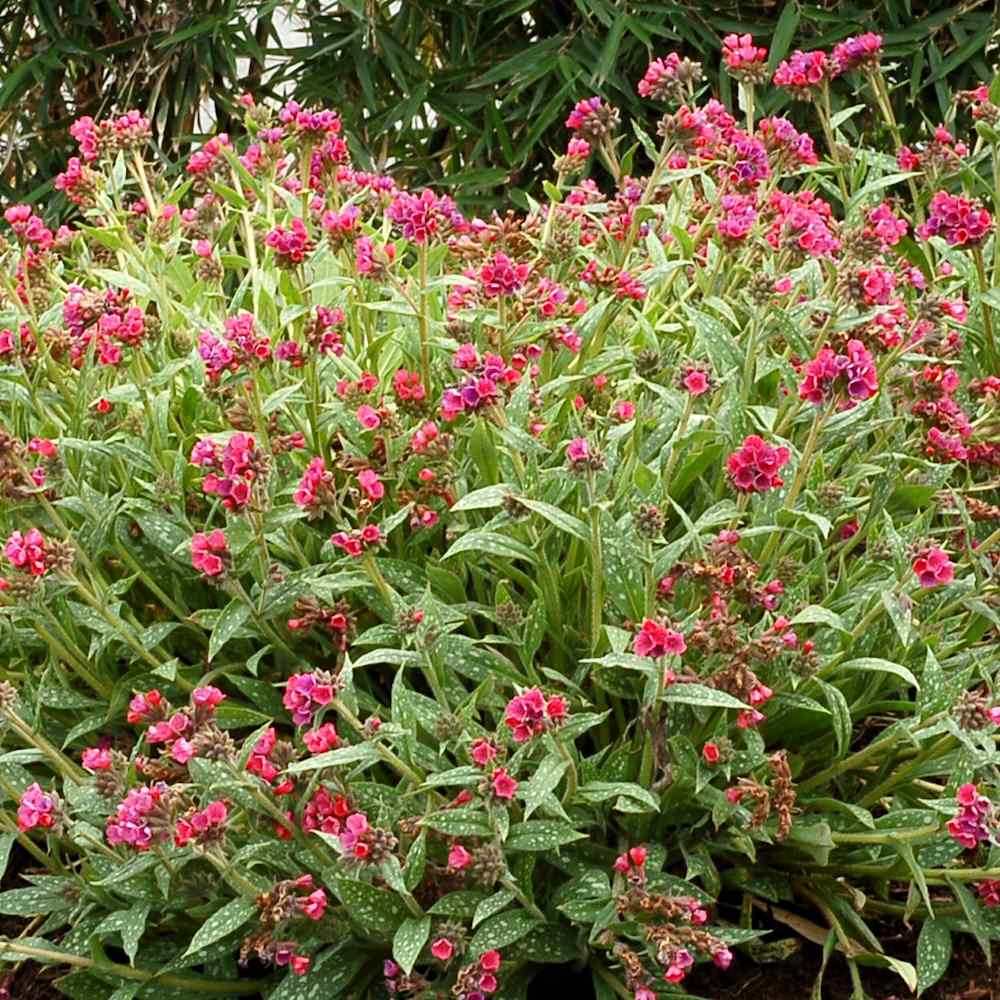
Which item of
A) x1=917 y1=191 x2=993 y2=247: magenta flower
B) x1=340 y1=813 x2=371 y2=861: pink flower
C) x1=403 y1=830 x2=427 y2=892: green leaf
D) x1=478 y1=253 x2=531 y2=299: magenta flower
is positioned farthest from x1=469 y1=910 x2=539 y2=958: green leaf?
x1=917 y1=191 x2=993 y2=247: magenta flower

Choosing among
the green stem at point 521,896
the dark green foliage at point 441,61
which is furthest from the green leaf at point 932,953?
the dark green foliage at point 441,61

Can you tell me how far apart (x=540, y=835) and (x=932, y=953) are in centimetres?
61

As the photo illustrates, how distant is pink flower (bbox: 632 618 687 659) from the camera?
1.99 metres

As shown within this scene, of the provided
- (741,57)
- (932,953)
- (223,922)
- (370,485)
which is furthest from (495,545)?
(741,57)

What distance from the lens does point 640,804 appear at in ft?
7.41

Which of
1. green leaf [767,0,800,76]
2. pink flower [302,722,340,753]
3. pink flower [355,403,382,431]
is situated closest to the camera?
pink flower [302,722,340,753]

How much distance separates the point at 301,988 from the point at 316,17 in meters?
4.12

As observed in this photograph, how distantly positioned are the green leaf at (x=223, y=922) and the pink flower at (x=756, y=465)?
0.85 m

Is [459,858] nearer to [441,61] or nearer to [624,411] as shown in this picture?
[624,411]

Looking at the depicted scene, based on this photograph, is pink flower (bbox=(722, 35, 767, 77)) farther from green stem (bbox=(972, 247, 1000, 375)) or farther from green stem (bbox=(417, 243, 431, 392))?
green stem (bbox=(417, 243, 431, 392))

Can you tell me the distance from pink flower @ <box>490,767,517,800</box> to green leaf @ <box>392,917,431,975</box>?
0.80 feet

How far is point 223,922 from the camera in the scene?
2139 millimetres

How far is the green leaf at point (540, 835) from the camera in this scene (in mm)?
2156

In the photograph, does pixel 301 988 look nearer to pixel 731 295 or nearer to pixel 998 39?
pixel 731 295
